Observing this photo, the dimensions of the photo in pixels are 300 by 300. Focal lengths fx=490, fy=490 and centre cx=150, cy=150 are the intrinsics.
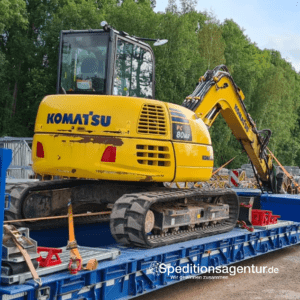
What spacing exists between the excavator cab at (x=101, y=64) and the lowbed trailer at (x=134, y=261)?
224cm

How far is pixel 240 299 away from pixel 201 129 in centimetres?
264

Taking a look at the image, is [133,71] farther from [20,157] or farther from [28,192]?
[20,157]

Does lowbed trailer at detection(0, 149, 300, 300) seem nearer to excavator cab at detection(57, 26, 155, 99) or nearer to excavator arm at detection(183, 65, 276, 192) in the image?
excavator arm at detection(183, 65, 276, 192)

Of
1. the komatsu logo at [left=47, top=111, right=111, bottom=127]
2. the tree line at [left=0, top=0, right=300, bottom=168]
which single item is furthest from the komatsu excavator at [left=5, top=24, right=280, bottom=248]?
the tree line at [left=0, top=0, right=300, bottom=168]

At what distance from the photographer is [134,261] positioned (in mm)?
5652

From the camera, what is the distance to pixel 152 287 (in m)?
6.09

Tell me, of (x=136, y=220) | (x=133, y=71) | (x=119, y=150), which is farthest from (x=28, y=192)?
(x=133, y=71)

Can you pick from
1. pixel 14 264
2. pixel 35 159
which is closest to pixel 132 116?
pixel 35 159

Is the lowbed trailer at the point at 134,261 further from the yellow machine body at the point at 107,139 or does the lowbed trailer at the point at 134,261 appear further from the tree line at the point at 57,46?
the tree line at the point at 57,46

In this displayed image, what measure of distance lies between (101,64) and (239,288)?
157 inches

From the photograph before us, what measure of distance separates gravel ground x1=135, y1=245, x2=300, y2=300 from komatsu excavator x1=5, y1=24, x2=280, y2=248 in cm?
81

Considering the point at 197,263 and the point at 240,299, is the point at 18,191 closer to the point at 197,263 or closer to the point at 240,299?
the point at 197,263

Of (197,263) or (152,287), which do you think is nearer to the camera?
(152,287)

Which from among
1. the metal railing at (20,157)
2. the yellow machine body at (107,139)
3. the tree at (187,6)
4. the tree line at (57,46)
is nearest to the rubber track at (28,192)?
the yellow machine body at (107,139)
